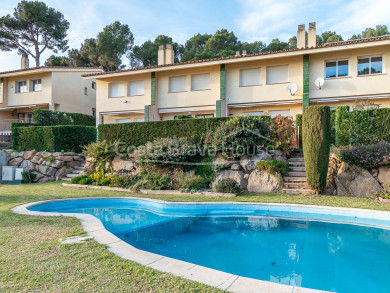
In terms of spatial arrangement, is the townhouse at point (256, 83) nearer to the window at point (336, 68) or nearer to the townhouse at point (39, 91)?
the window at point (336, 68)

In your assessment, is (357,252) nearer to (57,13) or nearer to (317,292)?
(317,292)

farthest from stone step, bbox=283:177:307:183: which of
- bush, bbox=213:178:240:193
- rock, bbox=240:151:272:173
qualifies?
bush, bbox=213:178:240:193

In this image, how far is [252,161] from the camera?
1120 cm

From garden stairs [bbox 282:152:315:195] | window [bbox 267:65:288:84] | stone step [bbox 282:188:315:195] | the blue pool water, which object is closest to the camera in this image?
the blue pool water

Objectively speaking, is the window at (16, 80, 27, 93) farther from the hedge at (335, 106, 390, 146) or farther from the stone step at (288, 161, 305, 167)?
the hedge at (335, 106, 390, 146)

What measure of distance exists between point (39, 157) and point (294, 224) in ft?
49.5

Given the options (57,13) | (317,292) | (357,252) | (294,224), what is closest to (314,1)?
(294,224)

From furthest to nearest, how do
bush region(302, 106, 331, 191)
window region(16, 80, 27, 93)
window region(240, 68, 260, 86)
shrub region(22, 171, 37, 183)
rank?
window region(16, 80, 27, 93), window region(240, 68, 260, 86), shrub region(22, 171, 37, 183), bush region(302, 106, 331, 191)

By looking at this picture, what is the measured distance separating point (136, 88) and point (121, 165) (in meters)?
10.5

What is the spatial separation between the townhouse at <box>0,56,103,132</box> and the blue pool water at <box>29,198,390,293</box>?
19.5 meters

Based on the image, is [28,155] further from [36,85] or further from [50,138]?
[36,85]

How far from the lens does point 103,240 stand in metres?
4.43

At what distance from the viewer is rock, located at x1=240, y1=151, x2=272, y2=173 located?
11.1 metres

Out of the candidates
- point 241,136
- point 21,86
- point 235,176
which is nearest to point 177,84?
point 241,136
